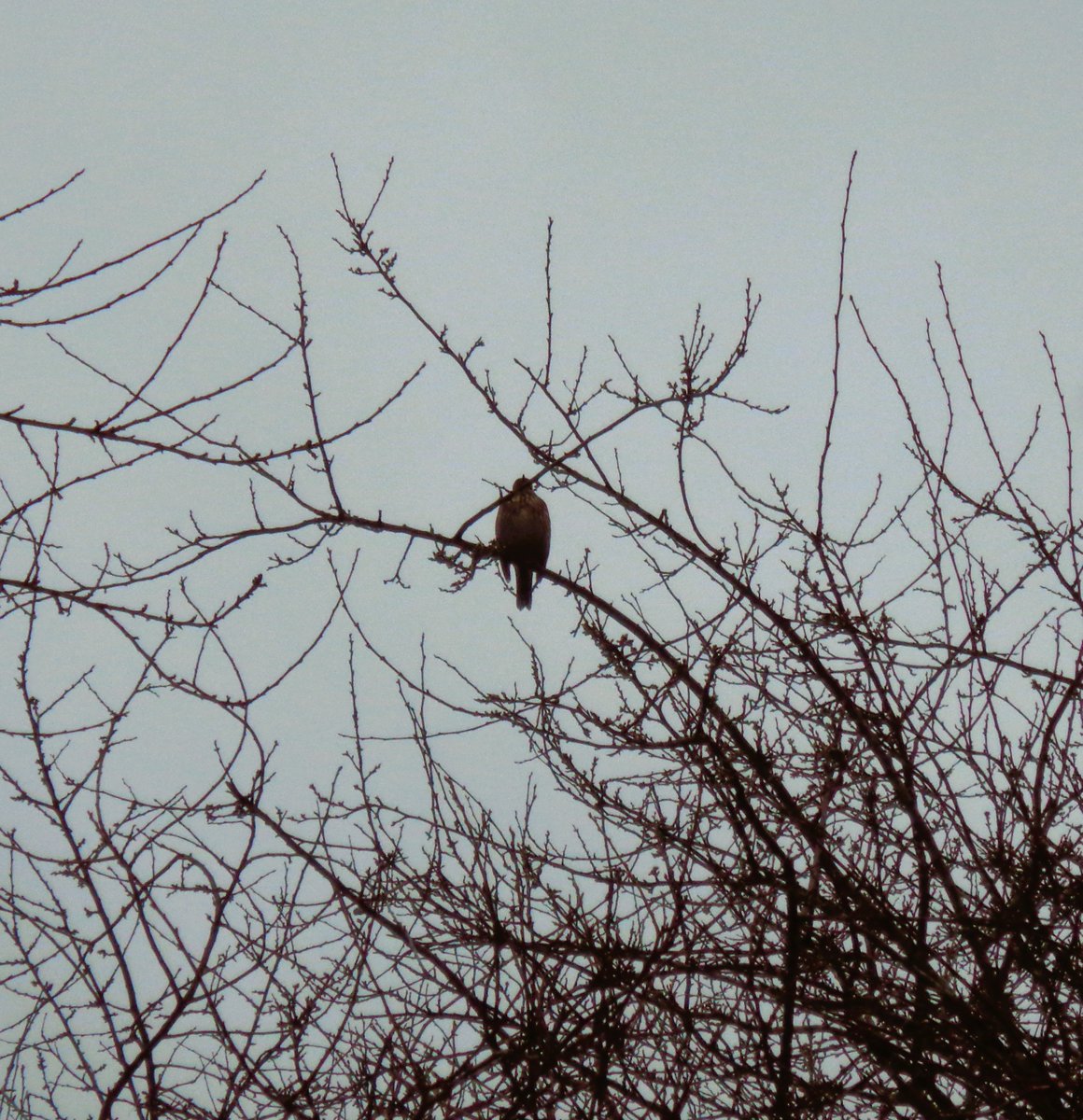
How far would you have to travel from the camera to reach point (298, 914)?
3.46m

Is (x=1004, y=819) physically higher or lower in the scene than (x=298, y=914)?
lower

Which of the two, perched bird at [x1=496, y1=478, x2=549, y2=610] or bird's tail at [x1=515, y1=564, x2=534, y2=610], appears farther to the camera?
bird's tail at [x1=515, y1=564, x2=534, y2=610]

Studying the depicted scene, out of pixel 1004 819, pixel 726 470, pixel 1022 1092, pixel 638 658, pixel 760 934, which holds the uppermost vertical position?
pixel 726 470

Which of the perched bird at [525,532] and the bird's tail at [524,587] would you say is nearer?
the perched bird at [525,532]

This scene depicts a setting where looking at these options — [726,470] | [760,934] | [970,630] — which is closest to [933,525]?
[970,630]

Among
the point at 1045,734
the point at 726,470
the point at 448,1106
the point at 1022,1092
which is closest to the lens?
the point at 1022,1092

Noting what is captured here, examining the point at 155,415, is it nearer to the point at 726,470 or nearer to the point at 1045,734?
the point at 726,470

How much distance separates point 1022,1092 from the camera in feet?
7.55

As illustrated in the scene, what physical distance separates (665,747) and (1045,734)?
965 millimetres

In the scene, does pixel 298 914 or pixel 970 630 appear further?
pixel 298 914

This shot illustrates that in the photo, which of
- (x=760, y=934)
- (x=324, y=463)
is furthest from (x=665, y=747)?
(x=324, y=463)

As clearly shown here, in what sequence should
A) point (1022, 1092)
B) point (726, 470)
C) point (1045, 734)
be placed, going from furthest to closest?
1. point (726, 470)
2. point (1045, 734)
3. point (1022, 1092)

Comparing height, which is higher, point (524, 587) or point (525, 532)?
point (525, 532)

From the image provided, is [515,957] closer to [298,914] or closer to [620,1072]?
[620,1072]
